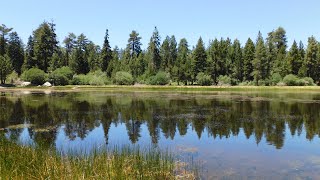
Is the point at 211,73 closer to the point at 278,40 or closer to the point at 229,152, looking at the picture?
the point at 278,40

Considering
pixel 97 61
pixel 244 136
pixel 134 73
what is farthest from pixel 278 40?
pixel 244 136

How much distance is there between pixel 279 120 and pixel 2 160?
74.9 ft

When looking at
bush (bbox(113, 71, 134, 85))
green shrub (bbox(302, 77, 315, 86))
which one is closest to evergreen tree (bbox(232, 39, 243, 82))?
green shrub (bbox(302, 77, 315, 86))

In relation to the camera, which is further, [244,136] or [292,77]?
[292,77]

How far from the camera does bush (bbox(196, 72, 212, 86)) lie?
100250 millimetres

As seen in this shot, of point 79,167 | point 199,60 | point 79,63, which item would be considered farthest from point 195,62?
point 79,167

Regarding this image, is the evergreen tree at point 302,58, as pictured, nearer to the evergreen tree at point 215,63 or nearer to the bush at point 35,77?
the evergreen tree at point 215,63

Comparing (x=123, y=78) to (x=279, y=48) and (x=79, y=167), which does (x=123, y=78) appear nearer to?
(x=279, y=48)

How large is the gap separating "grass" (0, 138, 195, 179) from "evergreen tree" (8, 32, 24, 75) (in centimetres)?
11812

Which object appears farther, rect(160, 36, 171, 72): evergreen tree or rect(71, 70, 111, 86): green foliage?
rect(160, 36, 171, 72): evergreen tree

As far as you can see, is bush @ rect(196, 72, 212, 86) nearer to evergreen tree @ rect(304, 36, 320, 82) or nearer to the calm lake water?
evergreen tree @ rect(304, 36, 320, 82)

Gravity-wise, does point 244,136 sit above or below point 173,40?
below

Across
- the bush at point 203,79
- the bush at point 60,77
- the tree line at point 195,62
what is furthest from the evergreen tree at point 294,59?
the bush at point 60,77

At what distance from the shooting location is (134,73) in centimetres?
11112
